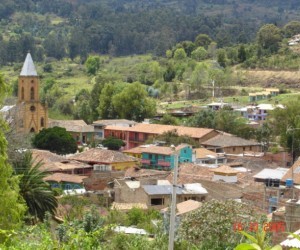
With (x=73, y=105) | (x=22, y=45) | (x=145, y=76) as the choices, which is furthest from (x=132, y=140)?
(x=22, y=45)

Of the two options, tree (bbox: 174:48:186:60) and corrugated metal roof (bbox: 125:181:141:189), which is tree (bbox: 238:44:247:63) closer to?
tree (bbox: 174:48:186:60)

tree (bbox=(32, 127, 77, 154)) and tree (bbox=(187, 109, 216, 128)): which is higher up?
tree (bbox=(187, 109, 216, 128))

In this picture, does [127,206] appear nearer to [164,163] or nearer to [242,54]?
[164,163]

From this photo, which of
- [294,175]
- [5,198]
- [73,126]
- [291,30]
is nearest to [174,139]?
[73,126]

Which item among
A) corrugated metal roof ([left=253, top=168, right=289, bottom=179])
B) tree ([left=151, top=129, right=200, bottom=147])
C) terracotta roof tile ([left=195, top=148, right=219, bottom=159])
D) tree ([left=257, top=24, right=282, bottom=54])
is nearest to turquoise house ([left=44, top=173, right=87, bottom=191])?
corrugated metal roof ([left=253, top=168, right=289, bottom=179])

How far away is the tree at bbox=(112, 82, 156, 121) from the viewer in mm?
49969

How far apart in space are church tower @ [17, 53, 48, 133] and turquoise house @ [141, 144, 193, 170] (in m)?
11.2

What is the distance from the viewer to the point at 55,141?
1521 inches

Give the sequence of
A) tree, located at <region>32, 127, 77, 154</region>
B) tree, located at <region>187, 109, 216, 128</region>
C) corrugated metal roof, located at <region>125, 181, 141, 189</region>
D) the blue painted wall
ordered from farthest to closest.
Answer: tree, located at <region>187, 109, 216, 128</region> < tree, located at <region>32, 127, 77, 154</region> < the blue painted wall < corrugated metal roof, located at <region>125, 181, 141, 189</region>

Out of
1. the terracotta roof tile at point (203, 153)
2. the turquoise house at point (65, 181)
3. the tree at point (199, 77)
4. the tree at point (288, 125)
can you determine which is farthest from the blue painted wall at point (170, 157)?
the tree at point (199, 77)

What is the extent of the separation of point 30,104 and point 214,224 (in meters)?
33.3

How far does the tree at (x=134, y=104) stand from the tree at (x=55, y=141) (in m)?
11.3

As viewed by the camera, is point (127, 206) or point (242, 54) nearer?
point (127, 206)

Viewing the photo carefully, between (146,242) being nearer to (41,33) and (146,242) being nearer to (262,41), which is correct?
(262,41)
